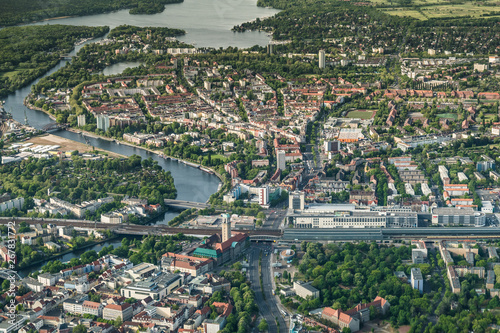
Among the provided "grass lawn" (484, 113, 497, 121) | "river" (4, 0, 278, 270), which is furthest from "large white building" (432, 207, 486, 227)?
"grass lawn" (484, 113, 497, 121)

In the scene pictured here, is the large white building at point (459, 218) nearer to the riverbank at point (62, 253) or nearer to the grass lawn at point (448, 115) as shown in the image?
the riverbank at point (62, 253)

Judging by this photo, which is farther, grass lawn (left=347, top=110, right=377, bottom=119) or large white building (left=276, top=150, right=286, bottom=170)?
grass lawn (left=347, top=110, right=377, bottom=119)

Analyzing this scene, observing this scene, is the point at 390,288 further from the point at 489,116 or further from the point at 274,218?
the point at 489,116

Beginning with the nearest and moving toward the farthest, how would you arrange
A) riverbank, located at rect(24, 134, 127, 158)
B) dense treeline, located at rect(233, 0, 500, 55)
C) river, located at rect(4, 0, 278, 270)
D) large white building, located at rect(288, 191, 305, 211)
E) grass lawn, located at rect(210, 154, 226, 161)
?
large white building, located at rect(288, 191, 305, 211) → river, located at rect(4, 0, 278, 270) → grass lawn, located at rect(210, 154, 226, 161) → riverbank, located at rect(24, 134, 127, 158) → dense treeline, located at rect(233, 0, 500, 55)

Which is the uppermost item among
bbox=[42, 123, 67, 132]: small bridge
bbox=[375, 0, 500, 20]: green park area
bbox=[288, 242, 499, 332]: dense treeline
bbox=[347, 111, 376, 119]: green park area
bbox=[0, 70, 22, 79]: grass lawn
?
bbox=[375, 0, 500, 20]: green park area

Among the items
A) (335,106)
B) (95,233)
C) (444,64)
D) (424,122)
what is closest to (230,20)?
(444,64)

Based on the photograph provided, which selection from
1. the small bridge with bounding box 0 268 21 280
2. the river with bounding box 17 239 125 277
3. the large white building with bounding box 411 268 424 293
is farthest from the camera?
the river with bounding box 17 239 125 277

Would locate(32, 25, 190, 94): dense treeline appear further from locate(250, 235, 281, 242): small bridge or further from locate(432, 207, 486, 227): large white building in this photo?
locate(432, 207, 486, 227): large white building
